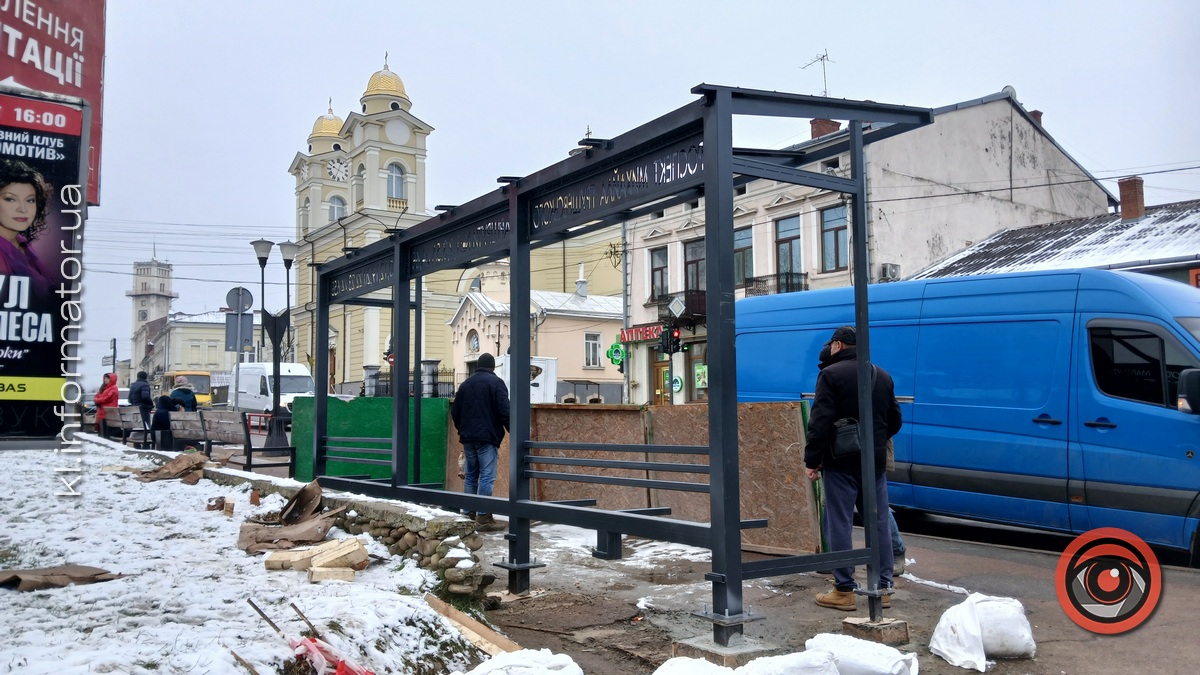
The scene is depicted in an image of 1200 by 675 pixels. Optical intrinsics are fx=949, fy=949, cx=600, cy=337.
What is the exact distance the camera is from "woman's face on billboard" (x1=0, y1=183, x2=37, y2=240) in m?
3.98

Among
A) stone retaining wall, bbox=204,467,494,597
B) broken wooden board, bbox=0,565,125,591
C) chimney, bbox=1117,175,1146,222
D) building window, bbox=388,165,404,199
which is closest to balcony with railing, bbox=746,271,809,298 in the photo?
chimney, bbox=1117,175,1146,222

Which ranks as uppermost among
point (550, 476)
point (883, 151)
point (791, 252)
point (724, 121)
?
point (883, 151)

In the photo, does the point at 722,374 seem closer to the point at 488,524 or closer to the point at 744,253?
the point at 488,524

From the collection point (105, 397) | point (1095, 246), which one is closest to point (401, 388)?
point (105, 397)

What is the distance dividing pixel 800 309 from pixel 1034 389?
286cm

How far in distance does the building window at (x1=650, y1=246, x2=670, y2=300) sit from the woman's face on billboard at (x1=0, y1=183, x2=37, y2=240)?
104ft

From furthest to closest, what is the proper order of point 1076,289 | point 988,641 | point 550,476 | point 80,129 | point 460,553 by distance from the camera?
point 1076,289 < point 550,476 < point 460,553 < point 988,641 < point 80,129

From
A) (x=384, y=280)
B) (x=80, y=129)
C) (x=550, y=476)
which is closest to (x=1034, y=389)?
(x=550, y=476)

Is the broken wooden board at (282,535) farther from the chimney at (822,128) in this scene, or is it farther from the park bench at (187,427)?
the chimney at (822,128)

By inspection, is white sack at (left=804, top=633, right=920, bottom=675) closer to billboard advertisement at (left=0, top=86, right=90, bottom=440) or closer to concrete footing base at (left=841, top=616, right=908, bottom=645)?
concrete footing base at (left=841, top=616, right=908, bottom=645)

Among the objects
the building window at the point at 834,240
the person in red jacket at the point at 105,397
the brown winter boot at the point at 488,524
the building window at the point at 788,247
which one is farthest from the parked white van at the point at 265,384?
the brown winter boot at the point at 488,524

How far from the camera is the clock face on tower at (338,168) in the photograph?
57562mm

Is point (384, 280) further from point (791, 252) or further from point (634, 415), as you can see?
point (791, 252)

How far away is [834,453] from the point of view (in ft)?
20.2
